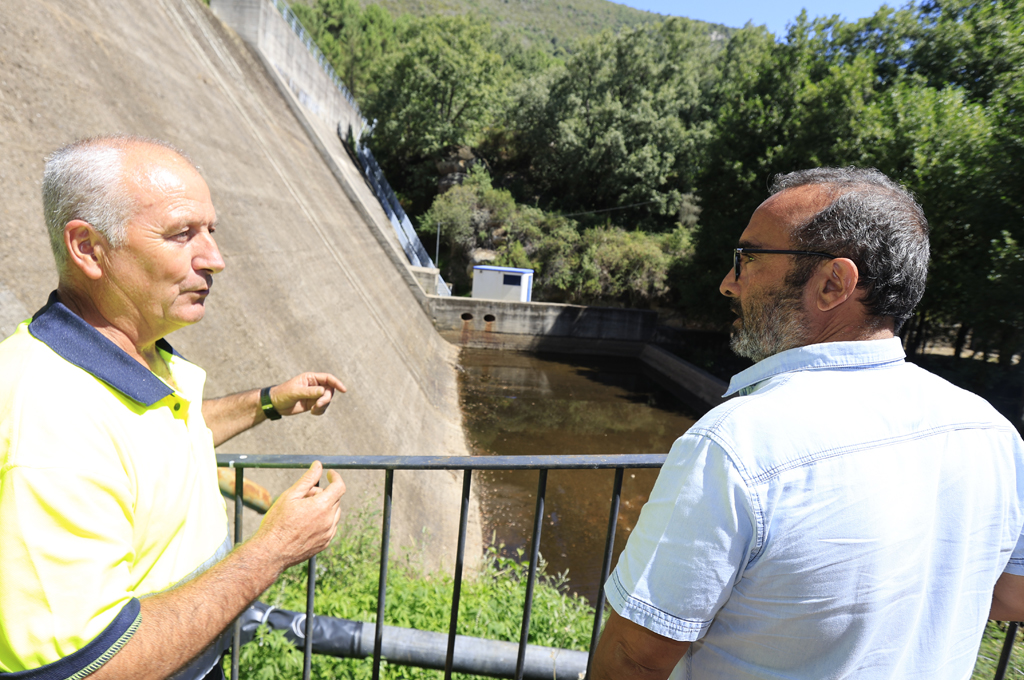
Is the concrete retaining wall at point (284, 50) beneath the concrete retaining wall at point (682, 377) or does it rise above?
above

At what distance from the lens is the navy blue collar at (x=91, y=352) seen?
1171mm

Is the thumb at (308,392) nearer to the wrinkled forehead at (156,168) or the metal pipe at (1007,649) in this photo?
the wrinkled forehead at (156,168)

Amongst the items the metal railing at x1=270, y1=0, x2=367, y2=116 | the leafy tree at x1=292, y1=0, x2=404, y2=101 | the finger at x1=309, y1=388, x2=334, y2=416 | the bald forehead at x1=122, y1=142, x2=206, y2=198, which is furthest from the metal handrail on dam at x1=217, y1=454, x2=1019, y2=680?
the leafy tree at x1=292, y1=0, x2=404, y2=101

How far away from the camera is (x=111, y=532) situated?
106cm

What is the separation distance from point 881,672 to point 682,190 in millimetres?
28265

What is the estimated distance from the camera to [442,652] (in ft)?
6.70

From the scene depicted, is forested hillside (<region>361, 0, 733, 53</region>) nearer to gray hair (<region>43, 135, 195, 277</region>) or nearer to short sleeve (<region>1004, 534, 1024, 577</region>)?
gray hair (<region>43, 135, 195, 277</region>)

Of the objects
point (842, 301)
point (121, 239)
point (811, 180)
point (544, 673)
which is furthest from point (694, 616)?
point (121, 239)

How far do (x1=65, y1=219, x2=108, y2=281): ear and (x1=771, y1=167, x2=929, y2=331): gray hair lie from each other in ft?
5.45

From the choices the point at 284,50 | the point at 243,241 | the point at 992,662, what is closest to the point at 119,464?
the point at 992,662

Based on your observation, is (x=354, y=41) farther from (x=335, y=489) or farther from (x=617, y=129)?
(x=335, y=489)

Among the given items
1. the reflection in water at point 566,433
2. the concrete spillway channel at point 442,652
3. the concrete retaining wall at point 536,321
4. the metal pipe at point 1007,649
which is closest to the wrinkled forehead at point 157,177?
the concrete spillway channel at point 442,652

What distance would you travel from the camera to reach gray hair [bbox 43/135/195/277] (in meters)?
1.29

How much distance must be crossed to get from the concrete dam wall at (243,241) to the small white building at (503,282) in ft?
26.4
